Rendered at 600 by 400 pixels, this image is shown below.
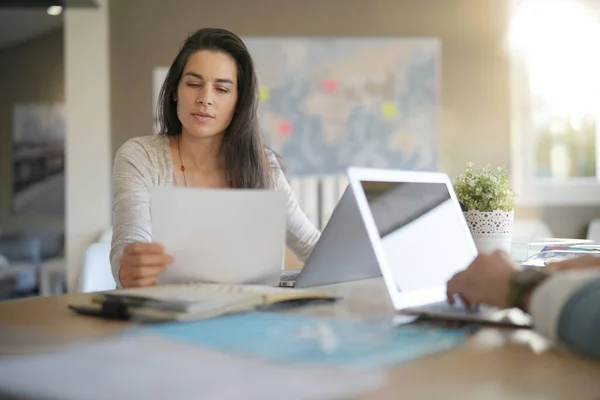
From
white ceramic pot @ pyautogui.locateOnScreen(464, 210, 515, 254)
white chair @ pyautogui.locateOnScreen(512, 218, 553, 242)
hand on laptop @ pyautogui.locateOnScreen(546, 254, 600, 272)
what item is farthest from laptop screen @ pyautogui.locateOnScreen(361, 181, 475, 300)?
white chair @ pyautogui.locateOnScreen(512, 218, 553, 242)

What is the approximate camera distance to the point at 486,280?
903 millimetres

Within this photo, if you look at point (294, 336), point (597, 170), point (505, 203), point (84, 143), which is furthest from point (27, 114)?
point (294, 336)

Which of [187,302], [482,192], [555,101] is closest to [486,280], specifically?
[187,302]

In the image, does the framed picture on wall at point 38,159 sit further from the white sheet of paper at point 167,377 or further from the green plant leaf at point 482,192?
the white sheet of paper at point 167,377

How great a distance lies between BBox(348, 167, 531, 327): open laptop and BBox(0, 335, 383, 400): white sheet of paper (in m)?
0.34

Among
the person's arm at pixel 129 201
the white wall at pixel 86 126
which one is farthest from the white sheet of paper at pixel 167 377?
the white wall at pixel 86 126

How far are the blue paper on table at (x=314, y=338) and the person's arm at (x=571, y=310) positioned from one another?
0.33 ft

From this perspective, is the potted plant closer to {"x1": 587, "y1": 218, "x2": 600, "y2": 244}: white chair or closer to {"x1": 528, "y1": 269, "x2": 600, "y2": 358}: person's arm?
{"x1": 528, "y1": 269, "x2": 600, "y2": 358}: person's arm

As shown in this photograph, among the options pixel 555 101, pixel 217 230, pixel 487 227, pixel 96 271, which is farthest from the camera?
pixel 555 101

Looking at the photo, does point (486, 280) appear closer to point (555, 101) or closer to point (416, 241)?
point (416, 241)

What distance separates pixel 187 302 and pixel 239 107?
118cm

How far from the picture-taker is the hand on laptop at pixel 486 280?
884mm

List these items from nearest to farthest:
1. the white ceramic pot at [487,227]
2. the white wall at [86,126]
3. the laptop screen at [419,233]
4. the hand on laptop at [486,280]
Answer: the hand on laptop at [486,280], the laptop screen at [419,233], the white ceramic pot at [487,227], the white wall at [86,126]

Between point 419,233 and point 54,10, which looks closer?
point 419,233
